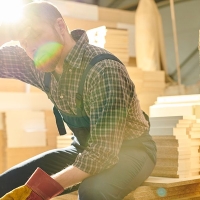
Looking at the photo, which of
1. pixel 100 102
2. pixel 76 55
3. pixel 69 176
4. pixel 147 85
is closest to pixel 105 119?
pixel 100 102

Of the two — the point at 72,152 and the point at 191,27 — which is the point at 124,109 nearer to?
the point at 72,152

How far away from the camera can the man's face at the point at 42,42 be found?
206 centimetres

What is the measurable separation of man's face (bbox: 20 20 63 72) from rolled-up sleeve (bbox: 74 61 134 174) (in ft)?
0.84

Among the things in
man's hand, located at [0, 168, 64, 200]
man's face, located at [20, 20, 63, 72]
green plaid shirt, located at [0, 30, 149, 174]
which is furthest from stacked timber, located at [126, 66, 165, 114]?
man's hand, located at [0, 168, 64, 200]

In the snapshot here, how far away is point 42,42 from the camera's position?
2.07m

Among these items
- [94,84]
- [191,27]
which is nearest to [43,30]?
[94,84]

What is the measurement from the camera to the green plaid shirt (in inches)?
76.6

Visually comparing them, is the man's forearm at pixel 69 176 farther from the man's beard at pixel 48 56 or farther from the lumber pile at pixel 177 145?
the lumber pile at pixel 177 145

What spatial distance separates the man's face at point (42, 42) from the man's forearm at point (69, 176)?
57 cm

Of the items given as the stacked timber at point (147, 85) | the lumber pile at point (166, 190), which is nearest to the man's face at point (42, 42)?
the lumber pile at point (166, 190)

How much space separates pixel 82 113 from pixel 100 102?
0.32 metres

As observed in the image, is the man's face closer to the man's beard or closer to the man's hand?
the man's beard

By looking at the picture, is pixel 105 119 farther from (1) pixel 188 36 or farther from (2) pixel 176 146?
(1) pixel 188 36

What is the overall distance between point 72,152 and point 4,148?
5.17ft
